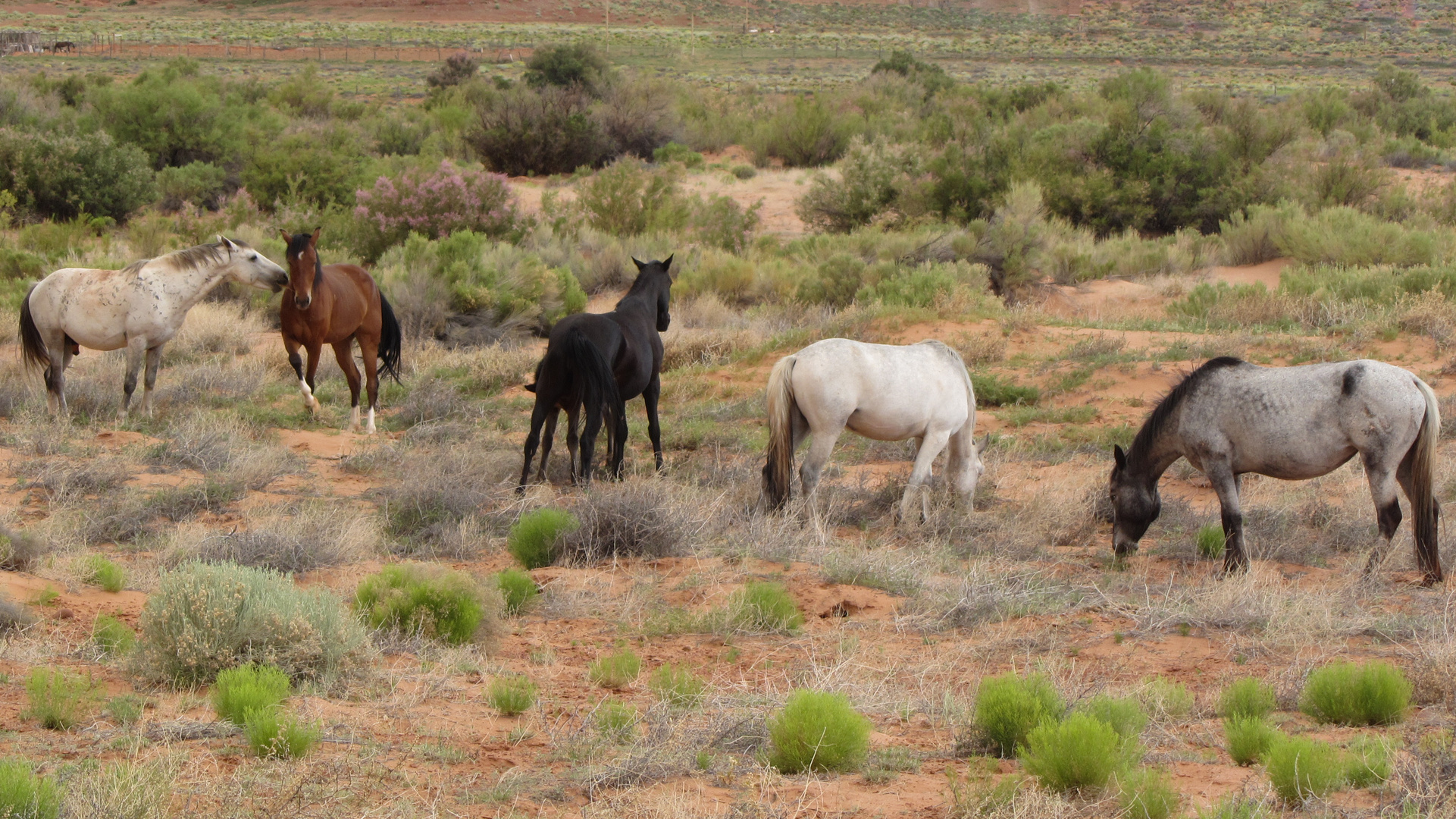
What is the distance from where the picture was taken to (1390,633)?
19.7 feet

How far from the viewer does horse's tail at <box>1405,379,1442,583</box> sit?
24.0 ft

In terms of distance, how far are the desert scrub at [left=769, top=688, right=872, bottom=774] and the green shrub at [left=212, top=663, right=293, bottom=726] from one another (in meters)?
1.80

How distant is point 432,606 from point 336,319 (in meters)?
6.43

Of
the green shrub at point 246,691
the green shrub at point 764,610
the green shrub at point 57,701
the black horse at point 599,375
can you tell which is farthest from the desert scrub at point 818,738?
the black horse at point 599,375

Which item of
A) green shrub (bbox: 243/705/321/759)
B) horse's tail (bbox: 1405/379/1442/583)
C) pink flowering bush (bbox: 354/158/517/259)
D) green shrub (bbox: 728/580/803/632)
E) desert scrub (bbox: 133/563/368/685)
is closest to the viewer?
green shrub (bbox: 243/705/321/759)

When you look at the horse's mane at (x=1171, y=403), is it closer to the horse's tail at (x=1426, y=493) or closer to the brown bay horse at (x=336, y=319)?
Answer: the horse's tail at (x=1426, y=493)

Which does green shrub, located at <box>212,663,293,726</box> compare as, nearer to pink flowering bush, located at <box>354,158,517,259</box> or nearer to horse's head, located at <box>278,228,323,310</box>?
horse's head, located at <box>278,228,323,310</box>

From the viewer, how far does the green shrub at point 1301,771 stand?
12.7 ft

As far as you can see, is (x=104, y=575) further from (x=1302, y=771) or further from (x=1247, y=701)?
(x=1302, y=771)

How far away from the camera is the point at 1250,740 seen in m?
4.34

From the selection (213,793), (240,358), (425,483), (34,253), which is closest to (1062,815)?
(213,793)

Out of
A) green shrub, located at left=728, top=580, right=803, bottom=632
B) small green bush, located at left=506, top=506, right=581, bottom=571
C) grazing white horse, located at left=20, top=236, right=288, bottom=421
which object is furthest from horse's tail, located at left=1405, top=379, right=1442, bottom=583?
grazing white horse, located at left=20, top=236, right=288, bottom=421

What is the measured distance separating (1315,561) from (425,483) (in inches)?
241

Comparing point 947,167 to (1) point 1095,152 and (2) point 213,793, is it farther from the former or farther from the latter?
(2) point 213,793
